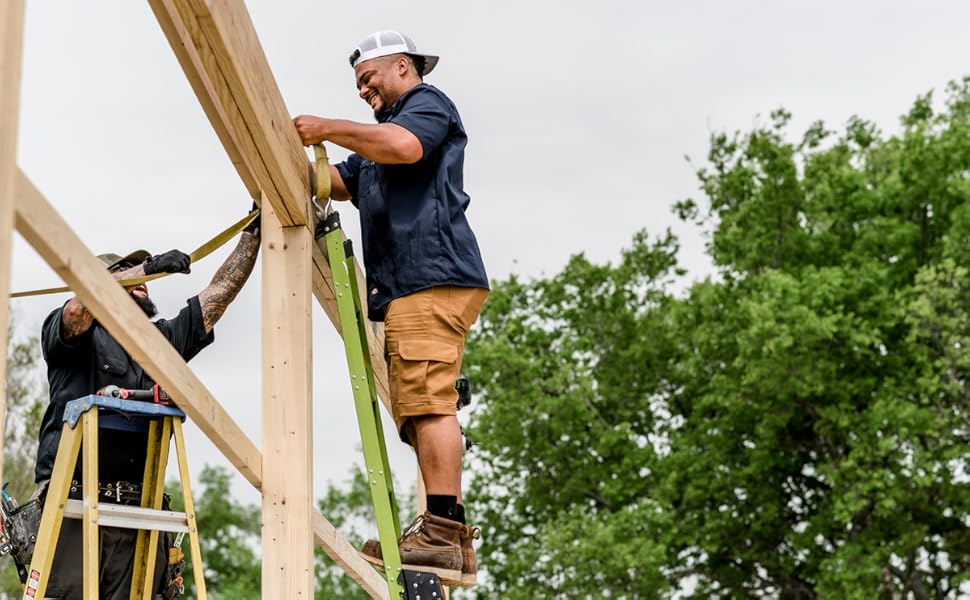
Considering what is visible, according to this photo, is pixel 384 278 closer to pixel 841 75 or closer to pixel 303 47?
pixel 303 47

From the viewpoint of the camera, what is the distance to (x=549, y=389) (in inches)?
763

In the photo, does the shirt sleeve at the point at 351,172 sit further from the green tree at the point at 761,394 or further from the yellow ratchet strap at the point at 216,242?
the green tree at the point at 761,394

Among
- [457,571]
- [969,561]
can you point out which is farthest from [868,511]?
[457,571]

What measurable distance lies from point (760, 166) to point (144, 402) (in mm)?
16413

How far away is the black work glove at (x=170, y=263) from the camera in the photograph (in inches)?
135

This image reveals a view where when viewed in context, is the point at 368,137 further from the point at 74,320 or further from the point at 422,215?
the point at 74,320

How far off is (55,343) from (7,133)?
2.40m

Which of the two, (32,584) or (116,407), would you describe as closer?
(32,584)

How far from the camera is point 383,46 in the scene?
3.65 m

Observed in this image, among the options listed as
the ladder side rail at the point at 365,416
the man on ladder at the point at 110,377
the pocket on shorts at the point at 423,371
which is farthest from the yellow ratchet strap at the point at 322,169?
the pocket on shorts at the point at 423,371

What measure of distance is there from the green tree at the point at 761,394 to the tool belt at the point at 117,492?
1316 centimetres

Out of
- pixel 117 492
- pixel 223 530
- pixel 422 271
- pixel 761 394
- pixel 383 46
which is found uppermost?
pixel 223 530

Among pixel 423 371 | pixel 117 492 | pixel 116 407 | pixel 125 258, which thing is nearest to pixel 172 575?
pixel 117 492

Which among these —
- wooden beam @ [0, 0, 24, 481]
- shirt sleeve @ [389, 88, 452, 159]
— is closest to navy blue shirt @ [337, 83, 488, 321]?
shirt sleeve @ [389, 88, 452, 159]
